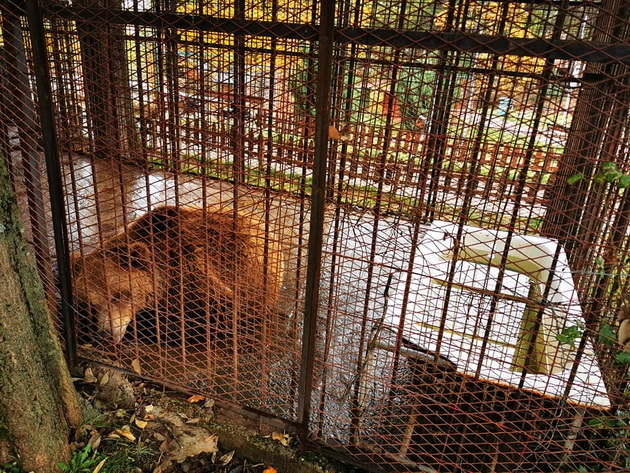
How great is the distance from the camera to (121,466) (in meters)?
2.74

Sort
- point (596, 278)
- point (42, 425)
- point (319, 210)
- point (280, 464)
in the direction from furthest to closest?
1. point (596, 278)
2. point (280, 464)
3. point (42, 425)
4. point (319, 210)

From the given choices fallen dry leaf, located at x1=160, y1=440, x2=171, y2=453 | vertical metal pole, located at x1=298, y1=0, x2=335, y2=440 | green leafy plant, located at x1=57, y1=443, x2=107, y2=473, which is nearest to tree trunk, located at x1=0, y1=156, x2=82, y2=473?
green leafy plant, located at x1=57, y1=443, x2=107, y2=473

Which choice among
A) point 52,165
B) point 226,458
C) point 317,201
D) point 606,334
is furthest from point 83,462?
point 606,334

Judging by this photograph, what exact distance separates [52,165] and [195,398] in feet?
5.35

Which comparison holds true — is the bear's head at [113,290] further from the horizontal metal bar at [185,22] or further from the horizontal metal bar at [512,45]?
the horizontal metal bar at [512,45]

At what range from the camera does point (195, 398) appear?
10.5 ft

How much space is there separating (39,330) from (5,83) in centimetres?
148

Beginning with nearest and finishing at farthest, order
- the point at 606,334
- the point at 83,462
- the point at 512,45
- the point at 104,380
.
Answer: the point at 512,45
the point at 606,334
the point at 83,462
the point at 104,380

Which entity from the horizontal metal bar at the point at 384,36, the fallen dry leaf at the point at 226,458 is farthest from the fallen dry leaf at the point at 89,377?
the horizontal metal bar at the point at 384,36

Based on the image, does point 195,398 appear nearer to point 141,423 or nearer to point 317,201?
point 141,423

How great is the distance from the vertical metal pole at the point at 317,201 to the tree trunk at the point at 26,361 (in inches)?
51.2

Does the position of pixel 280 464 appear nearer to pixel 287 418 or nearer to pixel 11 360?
pixel 287 418

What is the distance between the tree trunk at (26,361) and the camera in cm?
243

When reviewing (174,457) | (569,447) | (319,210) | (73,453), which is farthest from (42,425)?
(569,447)
